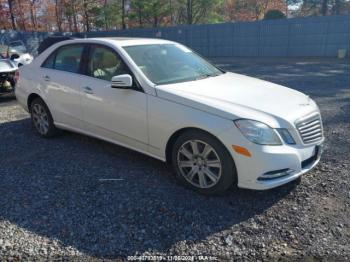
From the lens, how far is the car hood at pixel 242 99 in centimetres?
316

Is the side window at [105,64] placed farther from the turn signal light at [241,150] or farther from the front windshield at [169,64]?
the turn signal light at [241,150]

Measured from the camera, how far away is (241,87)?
152 inches

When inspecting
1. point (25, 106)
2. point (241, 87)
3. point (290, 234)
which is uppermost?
point (241, 87)

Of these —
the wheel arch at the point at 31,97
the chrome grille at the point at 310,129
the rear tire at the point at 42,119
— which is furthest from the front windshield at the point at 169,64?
the wheel arch at the point at 31,97

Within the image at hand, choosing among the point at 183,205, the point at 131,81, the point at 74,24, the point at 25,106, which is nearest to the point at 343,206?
the point at 183,205

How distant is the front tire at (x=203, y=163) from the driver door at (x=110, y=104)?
512 millimetres

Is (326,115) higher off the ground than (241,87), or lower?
lower

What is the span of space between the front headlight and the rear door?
240cm

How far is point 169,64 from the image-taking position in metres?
4.17

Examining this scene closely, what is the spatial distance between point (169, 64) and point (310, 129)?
1879 millimetres

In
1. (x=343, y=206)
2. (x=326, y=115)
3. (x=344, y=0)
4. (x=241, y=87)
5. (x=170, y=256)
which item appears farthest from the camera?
(x=344, y=0)

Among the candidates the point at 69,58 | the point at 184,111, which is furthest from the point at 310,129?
the point at 69,58

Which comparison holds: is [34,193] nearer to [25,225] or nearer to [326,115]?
[25,225]

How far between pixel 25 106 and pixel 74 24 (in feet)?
128
